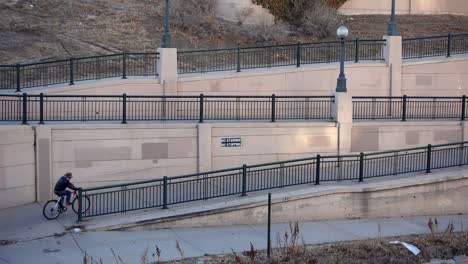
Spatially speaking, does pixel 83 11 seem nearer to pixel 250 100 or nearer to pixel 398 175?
pixel 250 100

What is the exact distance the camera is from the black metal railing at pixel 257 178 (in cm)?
1873

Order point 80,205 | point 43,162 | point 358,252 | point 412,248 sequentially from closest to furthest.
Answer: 1. point 358,252
2. point 412,248
3. point 80,205
4. point 43,162

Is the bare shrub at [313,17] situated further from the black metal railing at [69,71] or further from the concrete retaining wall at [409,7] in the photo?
the black metal railing at [69,71]

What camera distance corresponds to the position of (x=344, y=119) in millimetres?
23312

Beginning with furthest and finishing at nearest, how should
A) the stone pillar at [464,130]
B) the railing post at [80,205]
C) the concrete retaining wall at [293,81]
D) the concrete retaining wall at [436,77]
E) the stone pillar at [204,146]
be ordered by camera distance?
the concrete retaining wall at [436,77] < the concrete retaining wall at [293,81] < the stone pillar at [464,130] < the stone pillar at [204,146] < the railing post at [80,205]

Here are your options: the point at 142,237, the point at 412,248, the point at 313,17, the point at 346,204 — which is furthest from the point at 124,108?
the point at 313,17

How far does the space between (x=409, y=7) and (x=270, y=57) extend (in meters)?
14.6

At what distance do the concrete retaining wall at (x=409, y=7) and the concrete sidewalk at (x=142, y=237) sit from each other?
70.3ft

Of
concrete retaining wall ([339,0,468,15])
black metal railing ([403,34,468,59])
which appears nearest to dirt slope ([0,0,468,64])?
concrete retaining wall ([339,0,468,15])

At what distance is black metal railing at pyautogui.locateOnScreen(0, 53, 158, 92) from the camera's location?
24688 millimetres

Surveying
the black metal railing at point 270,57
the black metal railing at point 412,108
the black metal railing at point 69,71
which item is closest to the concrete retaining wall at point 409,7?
the black metal railing at point 270,57

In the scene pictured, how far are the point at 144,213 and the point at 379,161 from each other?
23.2 feet

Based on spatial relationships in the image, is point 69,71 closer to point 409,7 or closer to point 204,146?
point 204,146

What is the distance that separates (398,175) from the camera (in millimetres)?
20609
